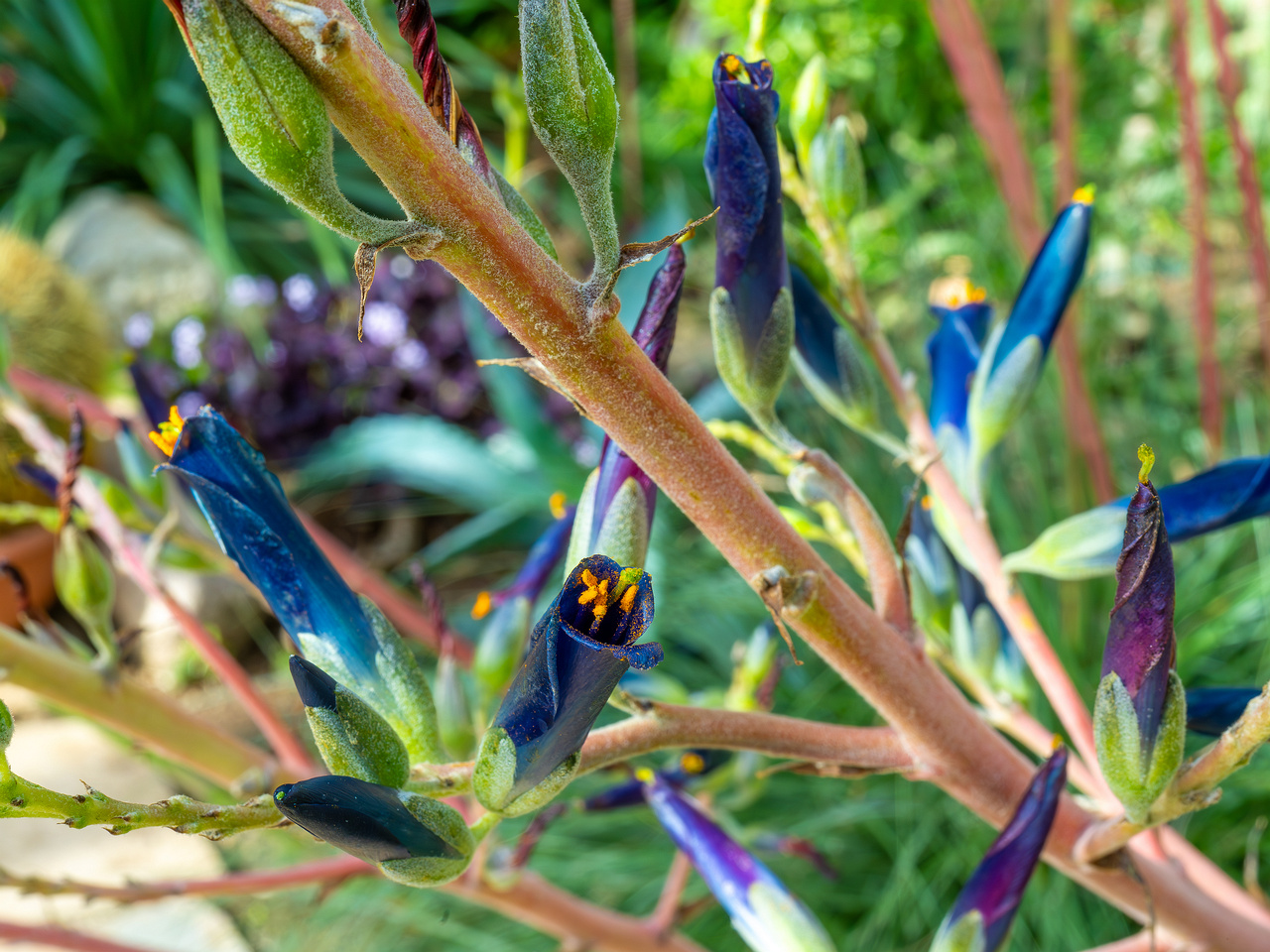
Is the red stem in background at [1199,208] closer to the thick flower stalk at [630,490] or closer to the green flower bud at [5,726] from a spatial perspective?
the thick flower stalk at [630,490]

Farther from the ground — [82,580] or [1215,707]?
[82,580]

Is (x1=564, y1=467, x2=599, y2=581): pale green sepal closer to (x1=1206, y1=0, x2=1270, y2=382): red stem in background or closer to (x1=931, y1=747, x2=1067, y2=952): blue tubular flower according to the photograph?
(x1=931, y1=747, x2=1067, y2=952): blue tubular flower

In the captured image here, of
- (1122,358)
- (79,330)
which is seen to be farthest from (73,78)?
(1122,358)

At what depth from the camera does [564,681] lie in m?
0.21

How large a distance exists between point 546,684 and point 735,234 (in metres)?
0.14

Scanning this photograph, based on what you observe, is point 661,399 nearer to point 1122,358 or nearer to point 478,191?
point 478,191

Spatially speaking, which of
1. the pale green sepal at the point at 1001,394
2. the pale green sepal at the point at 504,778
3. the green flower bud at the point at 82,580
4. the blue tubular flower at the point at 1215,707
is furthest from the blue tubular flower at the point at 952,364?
the green flower bud at the point at 82,580

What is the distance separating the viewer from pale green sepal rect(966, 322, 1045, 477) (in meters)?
0.35

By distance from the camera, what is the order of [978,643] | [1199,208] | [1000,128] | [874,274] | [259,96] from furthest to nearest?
[874,274] < [1199,208] < [1000,128] < [978,643] < [259,96]

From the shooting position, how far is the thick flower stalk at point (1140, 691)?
23cm

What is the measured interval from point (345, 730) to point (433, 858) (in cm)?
3

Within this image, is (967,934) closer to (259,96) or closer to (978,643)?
(978,643)

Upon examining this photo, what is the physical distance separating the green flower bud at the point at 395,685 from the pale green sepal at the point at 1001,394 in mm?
220

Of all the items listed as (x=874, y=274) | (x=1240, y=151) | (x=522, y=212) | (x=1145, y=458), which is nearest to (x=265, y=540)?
(x=522, y=212)
